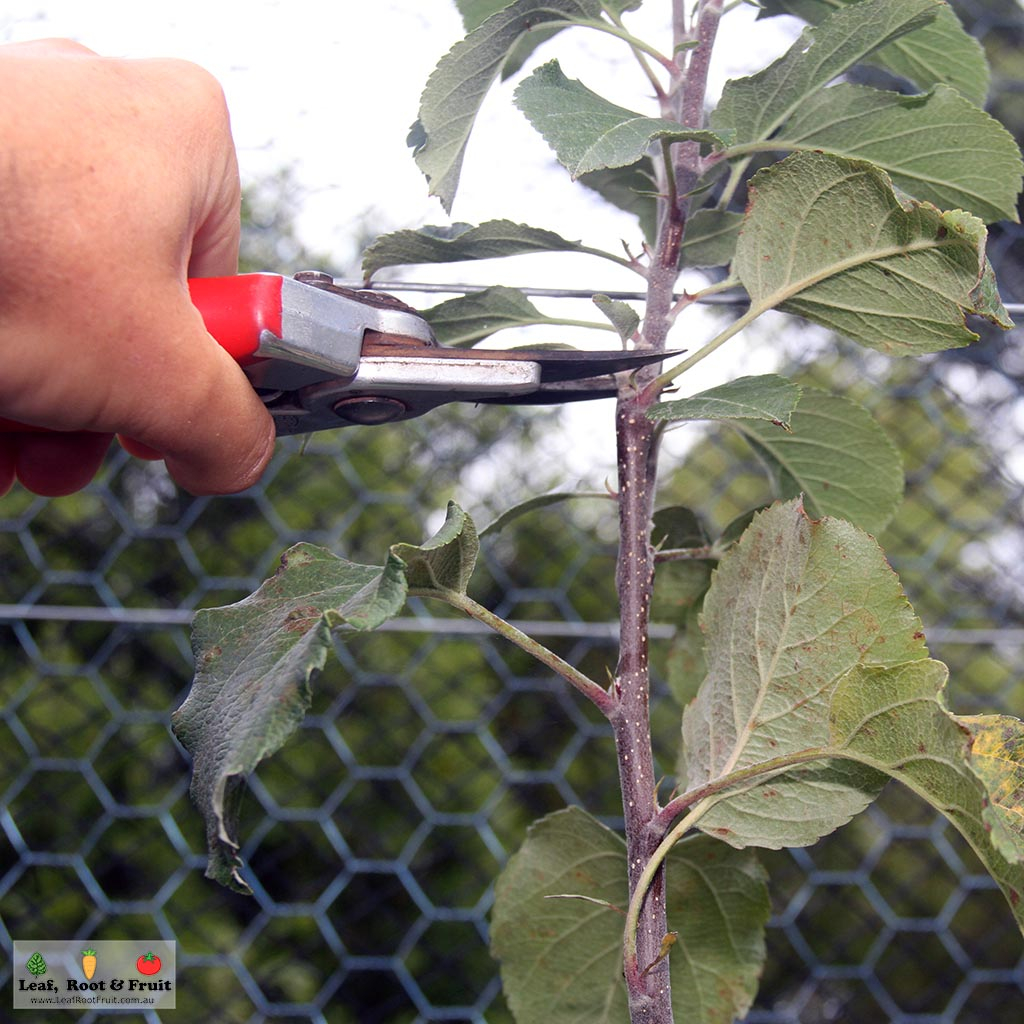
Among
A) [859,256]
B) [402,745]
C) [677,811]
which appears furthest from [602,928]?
[402,745]

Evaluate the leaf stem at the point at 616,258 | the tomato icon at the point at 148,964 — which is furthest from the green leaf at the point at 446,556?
the tomato icon at the point at 148,964

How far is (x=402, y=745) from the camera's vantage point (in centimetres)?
109

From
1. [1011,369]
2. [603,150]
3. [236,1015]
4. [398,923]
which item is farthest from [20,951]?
[1011,369]

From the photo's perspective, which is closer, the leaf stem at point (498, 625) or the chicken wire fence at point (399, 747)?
the leaf stem at point (498, 625)

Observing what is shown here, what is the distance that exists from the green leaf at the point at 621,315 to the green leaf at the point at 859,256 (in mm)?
29

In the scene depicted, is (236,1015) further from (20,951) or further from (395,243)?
(395,243)

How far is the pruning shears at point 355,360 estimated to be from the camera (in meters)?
0.22

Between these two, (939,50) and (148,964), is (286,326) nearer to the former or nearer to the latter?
(939,50)

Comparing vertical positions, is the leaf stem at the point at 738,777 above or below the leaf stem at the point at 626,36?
below

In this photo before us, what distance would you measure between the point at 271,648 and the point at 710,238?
0.16 meters

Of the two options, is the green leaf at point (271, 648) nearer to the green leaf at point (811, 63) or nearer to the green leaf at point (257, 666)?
the green leaf at point (257, 666)

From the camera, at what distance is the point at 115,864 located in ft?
3.32

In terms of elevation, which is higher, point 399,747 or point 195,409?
point 195,409

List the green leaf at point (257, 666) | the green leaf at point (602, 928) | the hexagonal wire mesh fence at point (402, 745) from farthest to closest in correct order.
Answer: the hexagonal wire mesh fence at point (402, 745)
the green leaf at point (602, 928)
the green leaf at point (257, 666)
